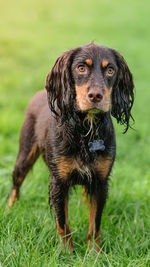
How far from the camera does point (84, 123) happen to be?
331 centimetres

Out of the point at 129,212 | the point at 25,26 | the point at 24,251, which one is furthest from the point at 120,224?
the point at 25,26

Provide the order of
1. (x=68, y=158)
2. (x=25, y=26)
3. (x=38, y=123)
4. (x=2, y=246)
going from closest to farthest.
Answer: (x=2, y=246), (x=68, y=158), (x=38, y=123), (x=25, y=26)

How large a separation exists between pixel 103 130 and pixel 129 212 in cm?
132

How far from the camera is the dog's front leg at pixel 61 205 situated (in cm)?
340

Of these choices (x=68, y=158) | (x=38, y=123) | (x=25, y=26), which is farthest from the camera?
(x=25, y=26)

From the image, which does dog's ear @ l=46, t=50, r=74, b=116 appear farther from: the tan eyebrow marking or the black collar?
the tan eyebrow marking

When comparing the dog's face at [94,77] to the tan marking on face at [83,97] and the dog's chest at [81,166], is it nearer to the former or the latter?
the tan marking on face at [83,97]

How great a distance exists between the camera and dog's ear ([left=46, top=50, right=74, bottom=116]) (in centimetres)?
318

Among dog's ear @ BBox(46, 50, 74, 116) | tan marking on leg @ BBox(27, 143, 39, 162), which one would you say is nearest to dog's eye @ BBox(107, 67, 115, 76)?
dog's ear @ BBox(46, 50, 74, 116)

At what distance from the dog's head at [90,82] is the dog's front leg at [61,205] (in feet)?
2.08

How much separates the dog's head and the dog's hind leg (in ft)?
2.84

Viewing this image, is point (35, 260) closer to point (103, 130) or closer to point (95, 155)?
point (95, 155)

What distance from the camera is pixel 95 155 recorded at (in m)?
3.29

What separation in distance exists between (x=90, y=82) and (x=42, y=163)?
8.34 feet
